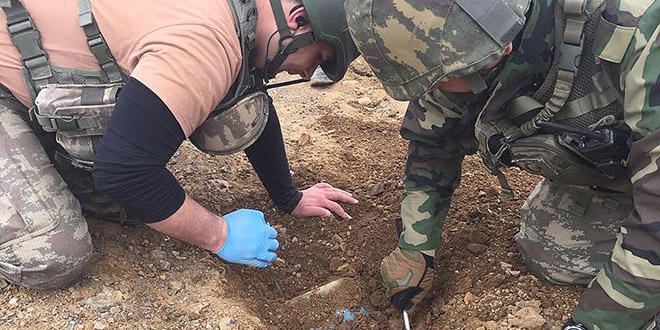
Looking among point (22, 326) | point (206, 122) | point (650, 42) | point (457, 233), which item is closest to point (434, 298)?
point (457, 233)

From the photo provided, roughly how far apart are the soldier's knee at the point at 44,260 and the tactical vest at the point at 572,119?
1565 mm

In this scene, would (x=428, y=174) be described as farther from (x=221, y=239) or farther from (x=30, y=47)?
(x=30, y=47)

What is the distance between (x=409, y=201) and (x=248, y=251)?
66 cm

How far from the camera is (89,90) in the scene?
245 cm

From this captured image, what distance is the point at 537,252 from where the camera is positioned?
272cm

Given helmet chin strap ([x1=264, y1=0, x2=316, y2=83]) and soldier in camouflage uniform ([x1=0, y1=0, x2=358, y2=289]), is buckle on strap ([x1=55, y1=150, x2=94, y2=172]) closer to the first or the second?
soldier in camouflage uniform ([x1=0, y1=0, x2=358, y2=289])

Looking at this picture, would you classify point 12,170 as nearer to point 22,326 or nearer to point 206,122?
point 22,326

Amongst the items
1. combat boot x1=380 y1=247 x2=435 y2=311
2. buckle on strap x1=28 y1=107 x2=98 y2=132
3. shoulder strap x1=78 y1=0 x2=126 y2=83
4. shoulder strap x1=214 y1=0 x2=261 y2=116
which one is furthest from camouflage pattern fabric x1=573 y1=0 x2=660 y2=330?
buckle on strap x1=28 y1=107 x2=98 y2=132

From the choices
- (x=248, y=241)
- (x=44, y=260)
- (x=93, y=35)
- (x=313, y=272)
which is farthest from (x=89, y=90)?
(x=313, y=272)

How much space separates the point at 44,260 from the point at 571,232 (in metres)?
2.02

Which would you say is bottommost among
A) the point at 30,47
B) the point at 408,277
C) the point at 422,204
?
the point at 408,277

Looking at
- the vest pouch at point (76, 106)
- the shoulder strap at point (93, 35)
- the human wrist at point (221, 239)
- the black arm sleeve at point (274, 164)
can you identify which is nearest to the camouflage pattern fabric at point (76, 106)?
the vest pouch at point (76, 106)

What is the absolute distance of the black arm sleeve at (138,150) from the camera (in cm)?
216

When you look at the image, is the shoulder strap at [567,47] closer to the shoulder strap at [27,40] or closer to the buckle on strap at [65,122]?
the buckle on strap at [65,122]
